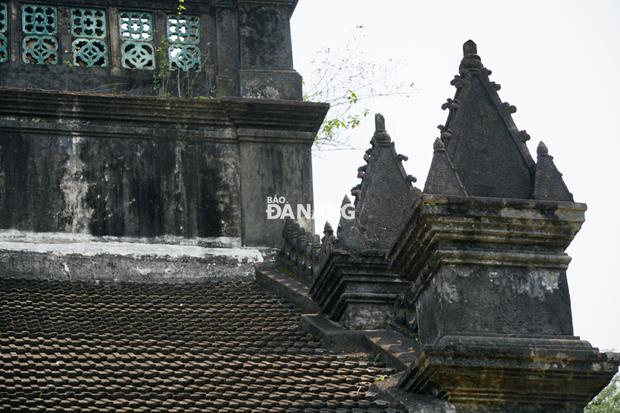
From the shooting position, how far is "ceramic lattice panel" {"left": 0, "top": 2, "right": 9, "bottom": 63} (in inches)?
677

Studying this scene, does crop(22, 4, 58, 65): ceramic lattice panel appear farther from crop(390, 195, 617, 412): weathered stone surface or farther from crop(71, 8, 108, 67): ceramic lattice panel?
crop(390, 195, 617, 412): weathered stone surface

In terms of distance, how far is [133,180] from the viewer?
16.9 m

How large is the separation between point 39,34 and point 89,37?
1.83ft

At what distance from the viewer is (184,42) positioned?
17.9 m

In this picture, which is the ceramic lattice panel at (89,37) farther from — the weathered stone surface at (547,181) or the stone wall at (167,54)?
the weathered stone surface at (547,181)

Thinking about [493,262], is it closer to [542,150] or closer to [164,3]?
[542,150]

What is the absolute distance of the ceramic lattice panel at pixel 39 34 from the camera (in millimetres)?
17328

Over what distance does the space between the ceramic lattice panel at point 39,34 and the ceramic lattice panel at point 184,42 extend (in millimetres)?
1307

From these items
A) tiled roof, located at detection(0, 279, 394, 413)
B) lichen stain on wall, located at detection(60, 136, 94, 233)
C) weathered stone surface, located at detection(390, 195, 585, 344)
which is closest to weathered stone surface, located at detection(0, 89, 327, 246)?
lichen stain on wall, located at detection(60, 136, 94, 233)

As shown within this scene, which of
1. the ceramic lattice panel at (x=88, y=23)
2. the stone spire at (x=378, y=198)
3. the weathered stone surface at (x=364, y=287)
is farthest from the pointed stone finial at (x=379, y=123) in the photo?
the ceramic lattice panel at (x=88, y=23)

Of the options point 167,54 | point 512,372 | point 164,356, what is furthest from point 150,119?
point 512,372

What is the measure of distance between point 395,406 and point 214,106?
6.53 m

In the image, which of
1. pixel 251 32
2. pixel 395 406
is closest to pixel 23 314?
pixel 395 406

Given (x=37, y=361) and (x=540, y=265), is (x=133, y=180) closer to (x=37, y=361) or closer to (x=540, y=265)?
(x=37, y=361)
